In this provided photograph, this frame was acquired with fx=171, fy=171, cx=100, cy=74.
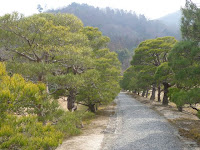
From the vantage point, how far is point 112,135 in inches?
401

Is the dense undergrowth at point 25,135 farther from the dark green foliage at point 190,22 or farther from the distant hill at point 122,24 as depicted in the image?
the distant hill at point 122,24

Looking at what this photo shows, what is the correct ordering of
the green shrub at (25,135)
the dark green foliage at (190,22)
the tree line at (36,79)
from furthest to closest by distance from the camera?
the dark green foliage at (190,22), the tree line at (36,79), the green shrub at (25,135)

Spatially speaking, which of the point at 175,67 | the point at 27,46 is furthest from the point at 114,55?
the point at 27,46

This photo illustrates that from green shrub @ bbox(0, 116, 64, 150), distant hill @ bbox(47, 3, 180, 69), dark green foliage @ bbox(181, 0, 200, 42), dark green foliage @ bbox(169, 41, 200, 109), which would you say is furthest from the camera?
distant hill @ bbox(47, 3, 180, 69)

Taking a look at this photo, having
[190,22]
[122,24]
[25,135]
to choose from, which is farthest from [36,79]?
[122,24]

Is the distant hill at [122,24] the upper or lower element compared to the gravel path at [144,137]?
upper

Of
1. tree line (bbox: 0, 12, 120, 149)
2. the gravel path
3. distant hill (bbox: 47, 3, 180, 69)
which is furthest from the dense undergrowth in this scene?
distant hill (bbox: 47, 3, 180, 69)

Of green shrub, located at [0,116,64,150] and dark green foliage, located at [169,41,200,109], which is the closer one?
green shrub, located at [0,116,64,150]

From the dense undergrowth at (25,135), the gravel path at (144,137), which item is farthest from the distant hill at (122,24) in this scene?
the dense undergrowth at (25,135)

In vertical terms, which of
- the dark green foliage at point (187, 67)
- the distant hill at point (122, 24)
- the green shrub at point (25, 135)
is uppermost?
the distant hill at point (122, 24)

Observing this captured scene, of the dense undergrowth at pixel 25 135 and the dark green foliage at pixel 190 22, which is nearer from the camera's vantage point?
the dense undergrowth at pixel 25 135

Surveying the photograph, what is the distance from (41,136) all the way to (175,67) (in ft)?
23.3

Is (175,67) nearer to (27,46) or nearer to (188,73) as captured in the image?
(188,73)

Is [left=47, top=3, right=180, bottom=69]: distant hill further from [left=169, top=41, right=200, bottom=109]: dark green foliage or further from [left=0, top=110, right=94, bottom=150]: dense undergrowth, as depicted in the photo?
[left=0, top=110, right=94, bottom=150]: dense undergrowth
